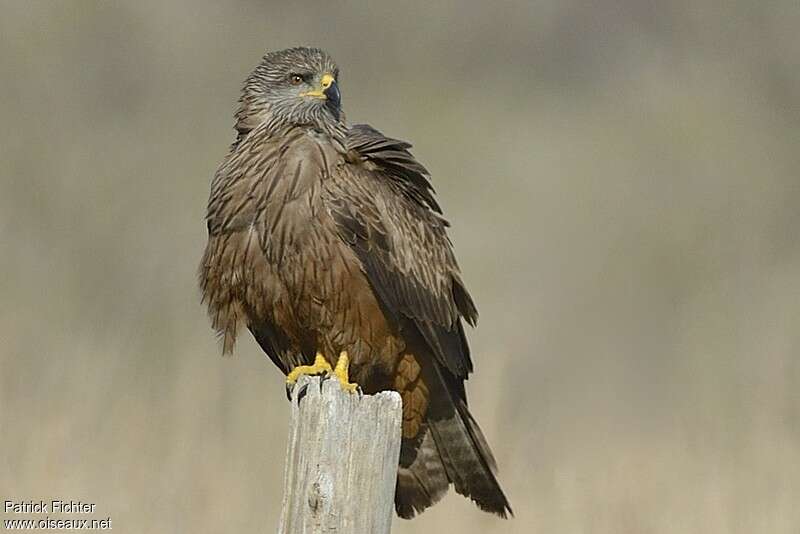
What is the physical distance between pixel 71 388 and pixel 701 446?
279 centimetres

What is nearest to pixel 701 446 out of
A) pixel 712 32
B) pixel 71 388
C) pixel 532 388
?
pixel 532 388

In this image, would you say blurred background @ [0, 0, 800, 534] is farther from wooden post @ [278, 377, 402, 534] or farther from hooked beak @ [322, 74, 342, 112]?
wooden post @ [278, 377, 402, 534]

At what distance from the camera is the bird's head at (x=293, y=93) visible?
17.2 feet

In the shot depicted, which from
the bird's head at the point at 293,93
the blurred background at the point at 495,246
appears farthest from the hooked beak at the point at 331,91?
the blurred background at the point at 495,246

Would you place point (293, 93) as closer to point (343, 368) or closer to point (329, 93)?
point (329, 93)

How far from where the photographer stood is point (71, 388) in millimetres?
6137

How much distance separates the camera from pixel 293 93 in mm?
5273

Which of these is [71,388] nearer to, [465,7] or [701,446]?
[701,446]

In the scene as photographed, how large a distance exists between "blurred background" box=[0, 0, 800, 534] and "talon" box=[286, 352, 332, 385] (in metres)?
1.19

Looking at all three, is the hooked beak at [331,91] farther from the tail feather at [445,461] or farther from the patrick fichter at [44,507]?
the patrick fichter at [44,507]

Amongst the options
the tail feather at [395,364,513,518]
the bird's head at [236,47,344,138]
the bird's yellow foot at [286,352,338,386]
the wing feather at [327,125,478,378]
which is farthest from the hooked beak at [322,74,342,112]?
the tail feather at [395,364,513,518]

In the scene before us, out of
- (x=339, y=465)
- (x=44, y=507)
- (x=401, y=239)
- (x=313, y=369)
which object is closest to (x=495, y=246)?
(x=44, y=507)

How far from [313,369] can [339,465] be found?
129 cm

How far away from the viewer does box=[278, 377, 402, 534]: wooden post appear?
3676mm
